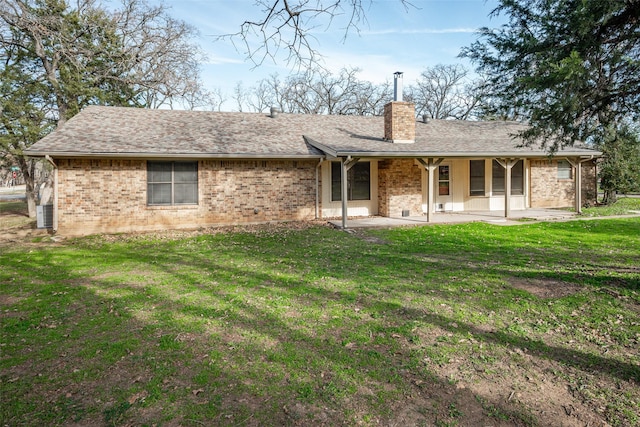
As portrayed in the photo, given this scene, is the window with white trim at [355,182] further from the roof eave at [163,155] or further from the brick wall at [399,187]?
the roof eave at [163,155]

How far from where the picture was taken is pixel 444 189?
15.2 m

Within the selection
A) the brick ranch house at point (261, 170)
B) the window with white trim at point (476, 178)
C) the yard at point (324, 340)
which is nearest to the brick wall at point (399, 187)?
the brick ranch house at point (261, 170)

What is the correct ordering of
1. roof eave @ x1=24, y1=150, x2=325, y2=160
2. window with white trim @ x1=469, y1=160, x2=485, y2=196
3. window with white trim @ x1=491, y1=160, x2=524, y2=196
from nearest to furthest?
roof eave @ x1=24, y1=150, x2=325, y2=160 → window with white trim @ x1=469, y1=160, x2=485, y2=196 → window with white trim @ x1=491, y1=160, x2=524, y2=196

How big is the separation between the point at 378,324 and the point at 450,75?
4063cm

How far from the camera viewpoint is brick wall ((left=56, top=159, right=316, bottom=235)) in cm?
1130

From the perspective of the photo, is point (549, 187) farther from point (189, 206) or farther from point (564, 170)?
point (189, 206)

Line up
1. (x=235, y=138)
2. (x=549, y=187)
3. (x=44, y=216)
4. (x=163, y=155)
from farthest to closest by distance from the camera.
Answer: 1. (x=549, y=187)
2. (x=235, y=138)
3. (x=44, y=216)
4. (x=163, y=155)

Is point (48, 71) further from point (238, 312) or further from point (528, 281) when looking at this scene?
point (528, 281)

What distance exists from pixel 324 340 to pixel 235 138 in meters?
10.8

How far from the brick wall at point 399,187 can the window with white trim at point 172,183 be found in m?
6.60

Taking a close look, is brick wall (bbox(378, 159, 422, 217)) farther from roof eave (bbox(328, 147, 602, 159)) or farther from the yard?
the yard

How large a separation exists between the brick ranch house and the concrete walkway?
0.50 metres

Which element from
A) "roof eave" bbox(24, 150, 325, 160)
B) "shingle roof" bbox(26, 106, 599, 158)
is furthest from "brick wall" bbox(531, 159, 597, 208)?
"roof eave" bbox(24, 150, 325, 160)

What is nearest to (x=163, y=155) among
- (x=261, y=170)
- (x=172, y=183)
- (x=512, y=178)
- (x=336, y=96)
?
(x=172, y=183)
